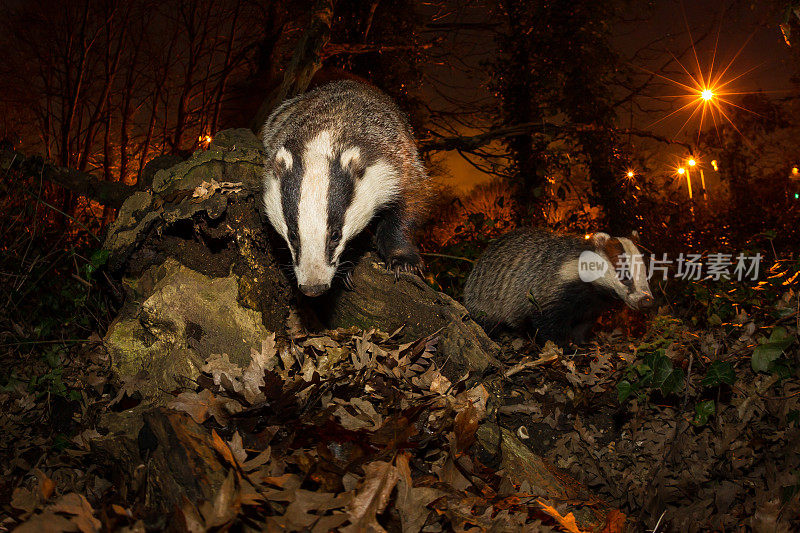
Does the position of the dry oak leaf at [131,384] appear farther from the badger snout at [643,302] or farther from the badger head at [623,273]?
the badger snout at [643,302]

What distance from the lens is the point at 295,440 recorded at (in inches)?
63.1

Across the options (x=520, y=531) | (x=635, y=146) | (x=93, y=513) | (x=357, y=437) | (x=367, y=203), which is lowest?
(x=93, y=513)

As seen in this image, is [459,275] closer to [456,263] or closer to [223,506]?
[456,263]

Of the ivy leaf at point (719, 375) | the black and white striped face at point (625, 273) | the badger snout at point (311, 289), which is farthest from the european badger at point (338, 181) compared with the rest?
the black and white striped face at point (625, 273)

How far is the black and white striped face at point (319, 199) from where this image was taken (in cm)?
236

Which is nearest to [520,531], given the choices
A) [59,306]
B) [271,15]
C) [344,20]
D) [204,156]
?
[204,156]

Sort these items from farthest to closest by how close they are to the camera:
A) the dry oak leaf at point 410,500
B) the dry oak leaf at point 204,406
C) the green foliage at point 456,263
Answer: the green foliage at point 456,263 → the dry oak leaf at point 204,406 → the dry oak leaf at point 410,500

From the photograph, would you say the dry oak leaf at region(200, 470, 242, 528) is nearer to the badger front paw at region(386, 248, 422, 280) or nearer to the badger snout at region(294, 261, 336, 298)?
the badger snout at region(294, 261, 336, 298)

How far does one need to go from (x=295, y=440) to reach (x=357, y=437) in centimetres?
19

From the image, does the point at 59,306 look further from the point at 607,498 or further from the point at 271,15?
the point at 271,15

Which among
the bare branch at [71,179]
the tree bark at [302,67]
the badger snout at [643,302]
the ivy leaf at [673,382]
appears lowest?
the ivy leaf at [673,382]

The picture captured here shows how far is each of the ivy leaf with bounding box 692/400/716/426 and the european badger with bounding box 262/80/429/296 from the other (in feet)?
4.74

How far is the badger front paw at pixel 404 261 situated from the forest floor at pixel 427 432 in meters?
0.40

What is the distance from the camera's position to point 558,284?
4199 millimetres
